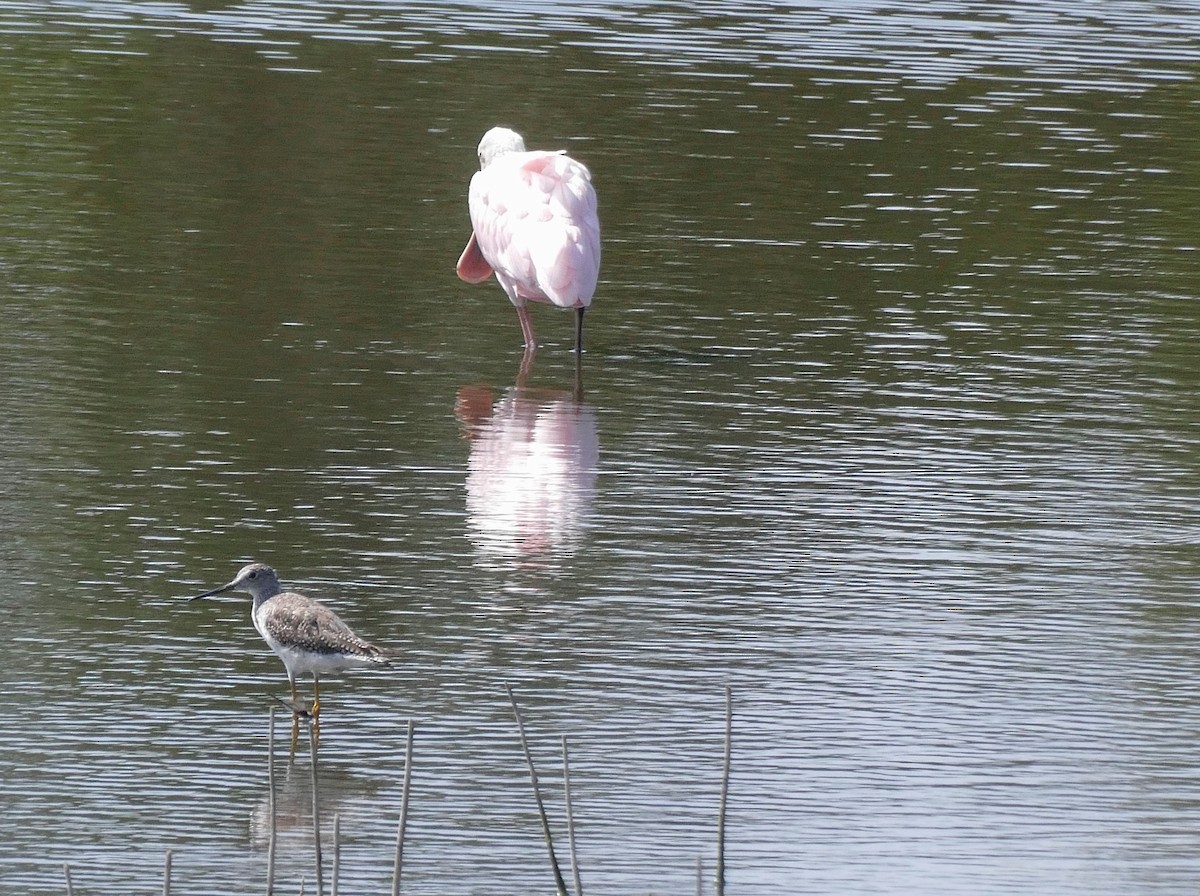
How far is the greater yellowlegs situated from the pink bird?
6.18 m

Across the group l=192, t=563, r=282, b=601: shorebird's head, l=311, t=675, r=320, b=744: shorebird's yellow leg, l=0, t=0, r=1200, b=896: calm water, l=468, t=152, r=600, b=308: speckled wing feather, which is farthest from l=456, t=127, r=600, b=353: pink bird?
l=311, t=675, r=320, b=744: shorebird's yellow leg

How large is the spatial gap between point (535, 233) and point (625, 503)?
12.8 feet

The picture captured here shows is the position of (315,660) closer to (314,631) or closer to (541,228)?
(314,631)

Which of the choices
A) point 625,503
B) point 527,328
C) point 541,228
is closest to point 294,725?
point 625,503

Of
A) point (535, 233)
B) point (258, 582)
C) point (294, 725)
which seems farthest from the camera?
point (535, 233)

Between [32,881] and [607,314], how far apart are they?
939 centimetres

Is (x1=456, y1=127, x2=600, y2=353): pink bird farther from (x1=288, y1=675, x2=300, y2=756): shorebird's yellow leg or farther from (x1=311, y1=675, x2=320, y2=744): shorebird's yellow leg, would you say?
(x1=311, y1=675, x2=320, y2=744): shorebird's yellow leg

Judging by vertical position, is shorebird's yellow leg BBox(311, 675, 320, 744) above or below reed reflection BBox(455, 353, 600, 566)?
above

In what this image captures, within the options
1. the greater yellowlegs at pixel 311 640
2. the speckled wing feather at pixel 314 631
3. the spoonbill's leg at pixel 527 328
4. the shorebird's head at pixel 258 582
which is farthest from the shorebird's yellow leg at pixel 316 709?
the spoonbill's leg at pixel 527 328

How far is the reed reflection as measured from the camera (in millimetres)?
10742

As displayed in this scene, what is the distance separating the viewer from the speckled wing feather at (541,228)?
1459 cm

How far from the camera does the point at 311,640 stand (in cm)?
836

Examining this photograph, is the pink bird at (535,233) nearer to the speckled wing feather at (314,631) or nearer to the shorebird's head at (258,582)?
the shorebird's head at (258,582)

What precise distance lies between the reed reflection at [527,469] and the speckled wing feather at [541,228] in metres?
0.69
